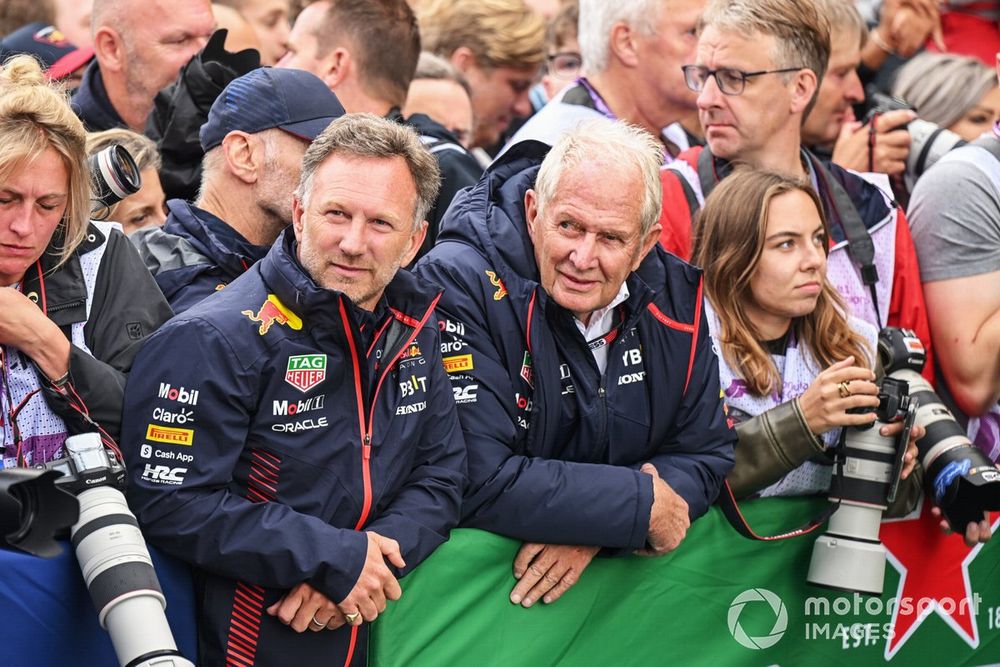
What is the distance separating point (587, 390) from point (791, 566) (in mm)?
1064

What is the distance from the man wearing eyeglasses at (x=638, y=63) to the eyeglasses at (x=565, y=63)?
1.58 m

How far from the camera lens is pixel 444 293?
417 cm

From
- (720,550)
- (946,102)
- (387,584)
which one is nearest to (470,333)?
(387,584)

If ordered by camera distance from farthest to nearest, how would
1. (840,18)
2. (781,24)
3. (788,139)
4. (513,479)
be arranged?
1. (840,18)
2. (788,139)
3. (781,24)
4. (513,479)

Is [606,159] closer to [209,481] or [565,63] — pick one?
[209,481]

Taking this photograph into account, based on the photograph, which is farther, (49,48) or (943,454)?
(49,48)

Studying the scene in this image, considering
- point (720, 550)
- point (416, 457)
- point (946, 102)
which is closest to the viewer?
point (416, 457)

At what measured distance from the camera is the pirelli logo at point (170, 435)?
3500 mm

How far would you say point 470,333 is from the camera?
4.15 metres

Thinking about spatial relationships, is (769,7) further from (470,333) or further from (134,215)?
(134,215)

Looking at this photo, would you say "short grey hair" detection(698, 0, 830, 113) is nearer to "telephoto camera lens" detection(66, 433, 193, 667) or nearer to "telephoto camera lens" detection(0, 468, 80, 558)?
"telephoto camera lens" detection(66, 433, 193, 667)

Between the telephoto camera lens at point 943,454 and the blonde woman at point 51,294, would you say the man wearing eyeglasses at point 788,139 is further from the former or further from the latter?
the blonde woman at point 51,294

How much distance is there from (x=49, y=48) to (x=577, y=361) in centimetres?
328

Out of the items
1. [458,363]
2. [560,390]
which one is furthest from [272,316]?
[560,390]
